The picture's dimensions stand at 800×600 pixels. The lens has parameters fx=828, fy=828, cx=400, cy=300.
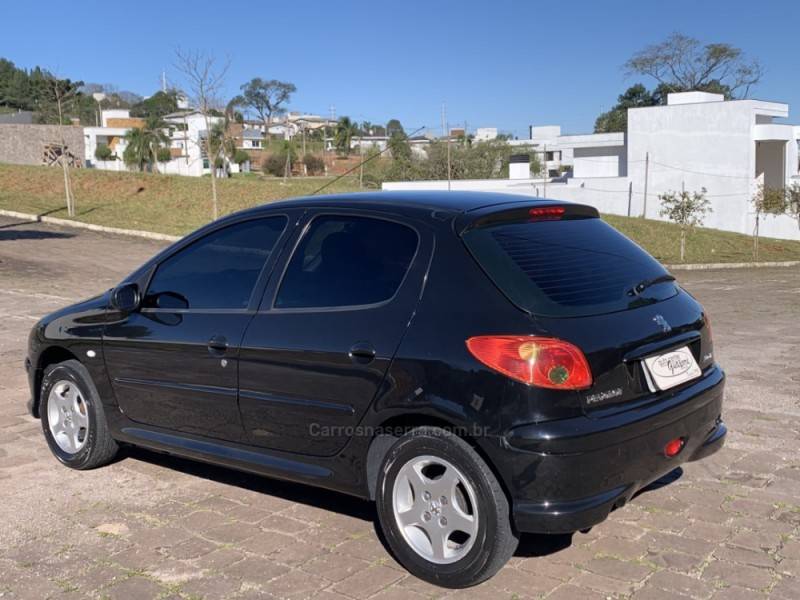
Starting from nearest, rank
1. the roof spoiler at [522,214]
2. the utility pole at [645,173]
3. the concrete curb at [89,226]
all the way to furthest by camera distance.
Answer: the roof spoiler at [522,214] < the concrete curb at [89,226] < the utility pole at [645,173]

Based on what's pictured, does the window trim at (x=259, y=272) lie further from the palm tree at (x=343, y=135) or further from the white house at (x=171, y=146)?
the palm tree at (x=343, y=135)

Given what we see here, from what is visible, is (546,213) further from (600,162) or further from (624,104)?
(624,104)

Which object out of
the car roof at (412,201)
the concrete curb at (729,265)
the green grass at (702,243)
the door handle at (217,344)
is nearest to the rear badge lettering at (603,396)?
the car roof at (412,201)

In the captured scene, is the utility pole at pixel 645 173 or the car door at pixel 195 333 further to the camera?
the utility pole at pixel 645 173

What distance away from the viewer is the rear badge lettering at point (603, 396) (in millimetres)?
3414

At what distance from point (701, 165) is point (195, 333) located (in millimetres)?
44113

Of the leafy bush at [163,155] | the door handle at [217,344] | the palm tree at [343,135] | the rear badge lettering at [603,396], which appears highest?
the palm tree at [343,135]

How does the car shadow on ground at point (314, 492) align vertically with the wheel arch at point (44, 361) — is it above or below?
below

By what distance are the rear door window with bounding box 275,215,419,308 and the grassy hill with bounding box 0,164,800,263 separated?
2292 centimetres

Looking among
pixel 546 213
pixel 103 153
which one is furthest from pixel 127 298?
pixel 103 153

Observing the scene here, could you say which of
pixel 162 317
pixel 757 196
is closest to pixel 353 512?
pixel 162 317

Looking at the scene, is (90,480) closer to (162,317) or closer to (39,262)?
(162,317)

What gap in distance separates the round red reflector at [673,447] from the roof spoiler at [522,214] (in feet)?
3.98

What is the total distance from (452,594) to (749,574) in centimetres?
134
